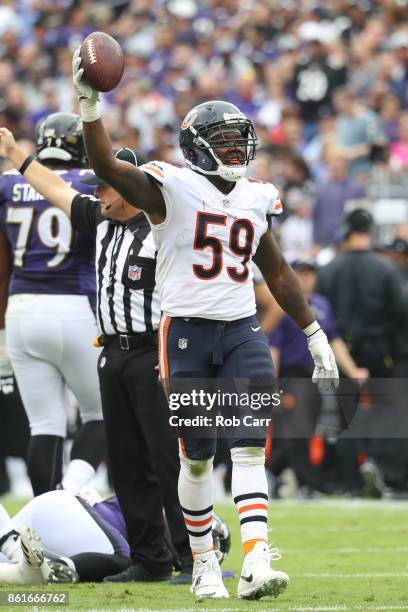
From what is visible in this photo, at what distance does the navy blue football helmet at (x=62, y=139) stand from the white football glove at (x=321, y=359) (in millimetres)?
1867

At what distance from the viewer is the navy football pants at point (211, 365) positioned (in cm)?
529

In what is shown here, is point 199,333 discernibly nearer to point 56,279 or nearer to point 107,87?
point 107,87

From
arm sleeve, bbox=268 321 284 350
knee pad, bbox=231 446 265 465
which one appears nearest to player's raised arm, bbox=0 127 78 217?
knee pad, bbox=231 446 265 465

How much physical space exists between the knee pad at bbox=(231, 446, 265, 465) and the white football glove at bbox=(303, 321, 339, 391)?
556 mm

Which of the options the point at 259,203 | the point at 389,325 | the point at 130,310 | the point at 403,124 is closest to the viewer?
the point at 259,203

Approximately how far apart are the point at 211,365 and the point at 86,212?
1.26 m

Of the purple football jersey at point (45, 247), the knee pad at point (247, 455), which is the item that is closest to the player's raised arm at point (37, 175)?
the purple football jersey at point (45, 247)

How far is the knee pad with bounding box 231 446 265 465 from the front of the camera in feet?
17.1

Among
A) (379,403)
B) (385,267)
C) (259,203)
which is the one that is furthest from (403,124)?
(259,203)

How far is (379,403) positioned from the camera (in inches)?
423

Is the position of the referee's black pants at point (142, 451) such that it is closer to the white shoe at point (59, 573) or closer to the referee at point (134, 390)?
the referee at point (134, 390)

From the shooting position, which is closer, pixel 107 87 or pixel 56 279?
pixel 107 87

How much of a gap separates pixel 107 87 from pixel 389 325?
675 centimetres

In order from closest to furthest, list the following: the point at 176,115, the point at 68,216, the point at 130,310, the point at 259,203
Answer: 1. the point at 259,203
2. the point at 130,310
3. the point at 68,216
4. the point at 176,115
